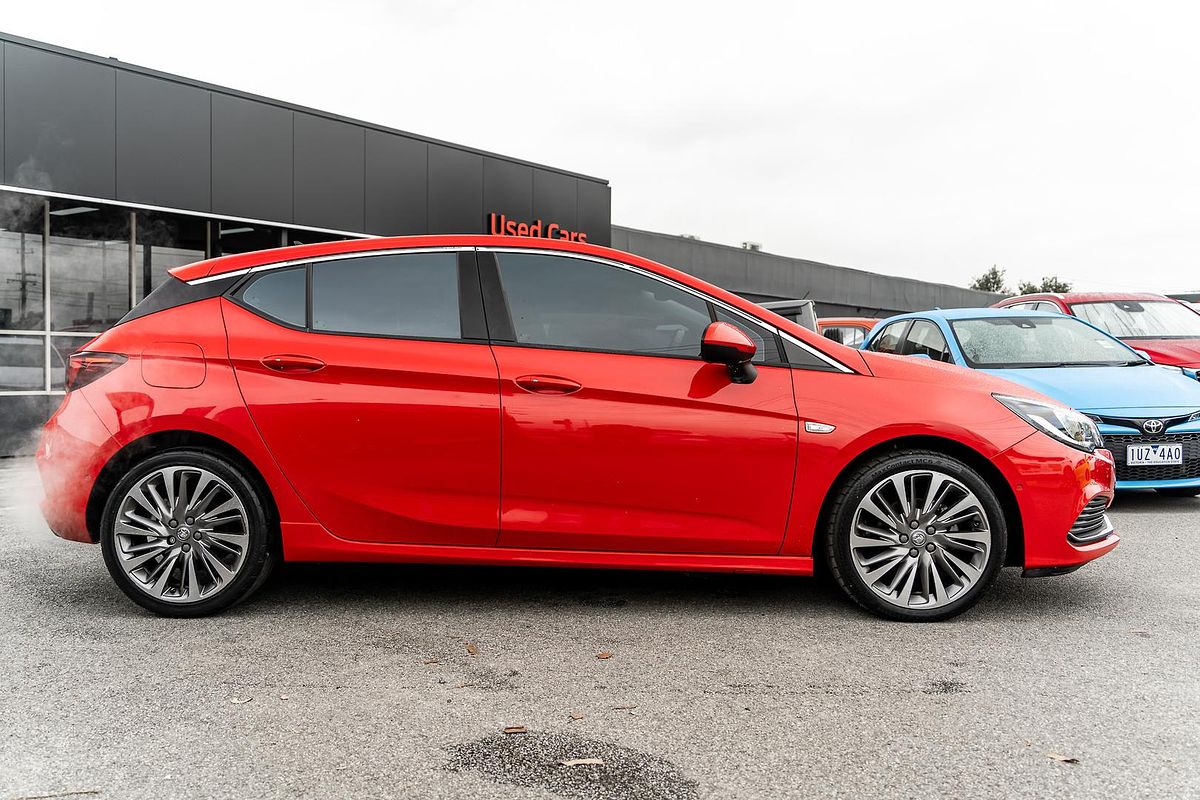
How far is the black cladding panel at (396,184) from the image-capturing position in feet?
55.7

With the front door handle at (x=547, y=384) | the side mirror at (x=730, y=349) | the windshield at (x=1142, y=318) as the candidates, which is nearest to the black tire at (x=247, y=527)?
the front door handle at (x=547, y=384)

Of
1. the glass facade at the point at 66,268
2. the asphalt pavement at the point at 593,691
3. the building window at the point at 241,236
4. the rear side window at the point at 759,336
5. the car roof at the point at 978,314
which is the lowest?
the asphalt pavement at the point at 593,691

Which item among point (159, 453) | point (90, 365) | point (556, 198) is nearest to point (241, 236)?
point (556, 198)

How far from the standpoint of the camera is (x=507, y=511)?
413cm

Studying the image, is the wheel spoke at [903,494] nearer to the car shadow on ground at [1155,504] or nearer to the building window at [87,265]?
the car shadow on ground at [1155,504]

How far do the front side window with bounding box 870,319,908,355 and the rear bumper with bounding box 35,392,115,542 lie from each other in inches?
272

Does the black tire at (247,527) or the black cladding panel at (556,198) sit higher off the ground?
the black cladding panel at (556,198)

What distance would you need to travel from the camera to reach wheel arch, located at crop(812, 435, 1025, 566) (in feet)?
13.8

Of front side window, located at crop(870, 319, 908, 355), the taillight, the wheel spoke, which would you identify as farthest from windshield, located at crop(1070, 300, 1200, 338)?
the taillight

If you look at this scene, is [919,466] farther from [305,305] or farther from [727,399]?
[305,305]

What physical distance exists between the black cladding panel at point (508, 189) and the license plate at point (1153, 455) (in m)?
14.1

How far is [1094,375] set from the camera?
7.46 meters

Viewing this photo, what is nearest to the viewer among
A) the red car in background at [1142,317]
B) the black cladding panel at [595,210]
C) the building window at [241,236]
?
the red car in background at [1142,317]

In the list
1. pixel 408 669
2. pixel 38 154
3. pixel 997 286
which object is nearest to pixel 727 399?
pixel 408 669
